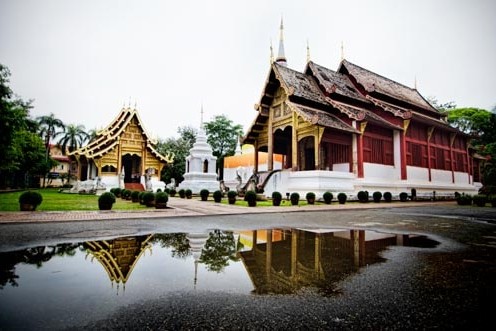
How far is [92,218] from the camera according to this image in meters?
7.54

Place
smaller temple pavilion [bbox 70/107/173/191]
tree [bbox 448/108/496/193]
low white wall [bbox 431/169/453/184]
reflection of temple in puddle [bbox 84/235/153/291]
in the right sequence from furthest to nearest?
tree [bbox 448/108/496/193] < smaller temple pavilion [bbox 70/107/173/191] < low white wall [bbox 431/169/453/184] < reflection of temple in puddle [bbox 84/235/153/291]

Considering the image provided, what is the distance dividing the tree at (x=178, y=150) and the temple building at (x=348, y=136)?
1666 centimetres

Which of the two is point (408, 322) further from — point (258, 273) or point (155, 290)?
point (155, 290)

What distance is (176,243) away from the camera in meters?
4.76

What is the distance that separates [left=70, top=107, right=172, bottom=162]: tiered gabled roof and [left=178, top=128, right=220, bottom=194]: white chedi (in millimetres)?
4956

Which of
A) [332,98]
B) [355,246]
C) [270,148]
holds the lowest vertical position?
[355,246]

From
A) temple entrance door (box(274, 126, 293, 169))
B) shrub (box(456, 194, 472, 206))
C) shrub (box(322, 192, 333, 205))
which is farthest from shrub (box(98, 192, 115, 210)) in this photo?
shrub (box(456, 194, 472, 206))

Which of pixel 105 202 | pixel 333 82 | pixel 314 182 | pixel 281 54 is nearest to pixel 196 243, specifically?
pixel 105 202

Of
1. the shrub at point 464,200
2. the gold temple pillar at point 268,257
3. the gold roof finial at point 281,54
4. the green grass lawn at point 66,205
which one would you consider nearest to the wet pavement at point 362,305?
the gold temple pillar at point 268,257

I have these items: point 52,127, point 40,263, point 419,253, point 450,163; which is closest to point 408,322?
point 419,253

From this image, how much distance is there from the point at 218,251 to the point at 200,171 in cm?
2123

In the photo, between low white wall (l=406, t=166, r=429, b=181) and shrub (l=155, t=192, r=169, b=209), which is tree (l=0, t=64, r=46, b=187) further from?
low white wall (l=406, t=166, r=429, b=181)

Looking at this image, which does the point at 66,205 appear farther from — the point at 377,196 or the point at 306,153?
the point at 306,153

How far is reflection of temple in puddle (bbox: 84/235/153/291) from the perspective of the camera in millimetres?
3137
